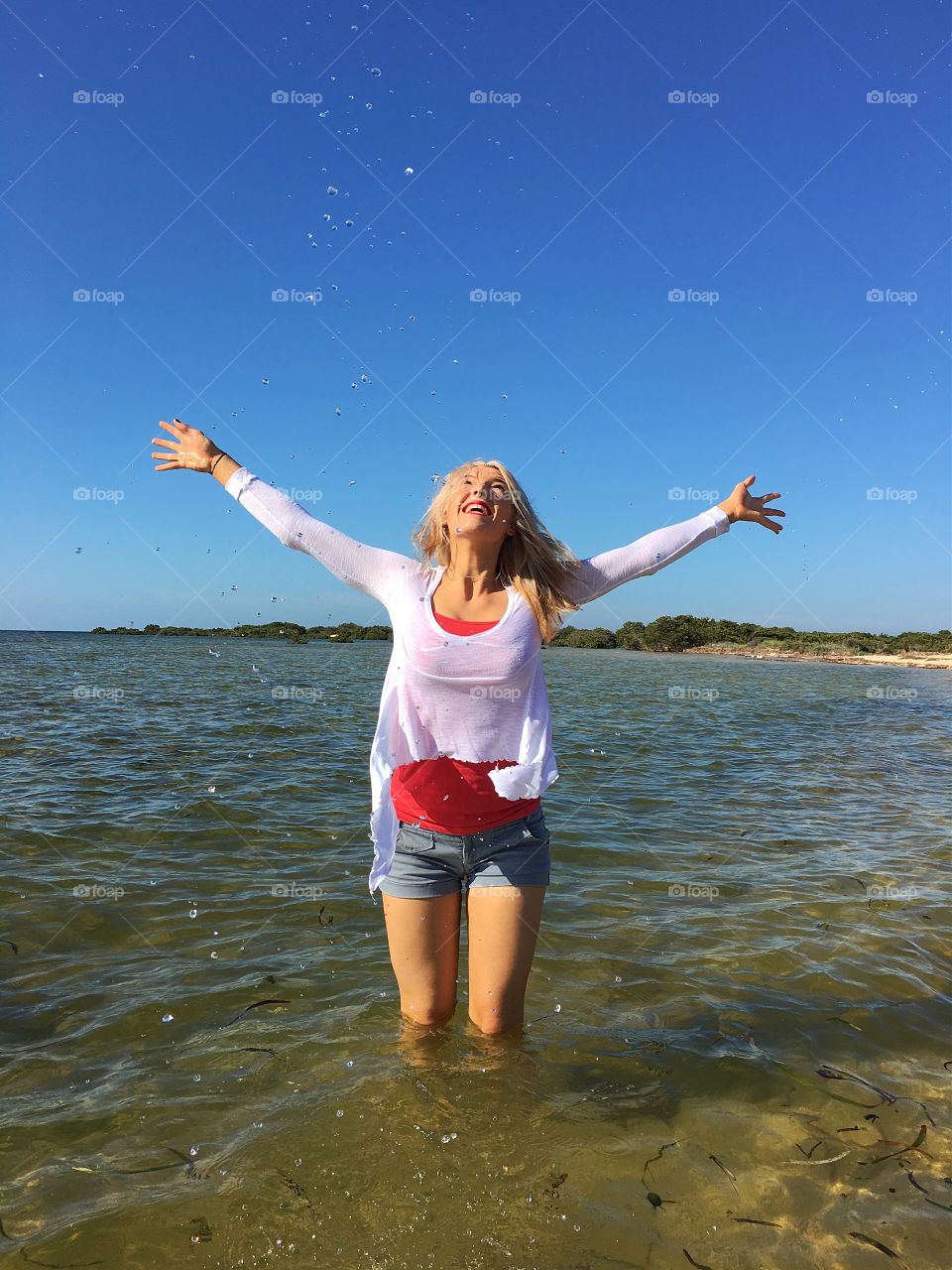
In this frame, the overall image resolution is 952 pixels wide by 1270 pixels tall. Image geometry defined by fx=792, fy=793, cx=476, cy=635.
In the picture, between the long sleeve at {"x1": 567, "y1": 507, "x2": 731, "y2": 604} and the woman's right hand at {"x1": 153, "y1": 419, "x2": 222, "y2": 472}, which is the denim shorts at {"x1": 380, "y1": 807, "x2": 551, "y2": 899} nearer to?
the long sleeve at {"x1": 567, "y1": 507, "x2": 731, "y2": 604}

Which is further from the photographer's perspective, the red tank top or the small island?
the small island

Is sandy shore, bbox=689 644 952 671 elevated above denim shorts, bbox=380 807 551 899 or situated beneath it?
situated beneath

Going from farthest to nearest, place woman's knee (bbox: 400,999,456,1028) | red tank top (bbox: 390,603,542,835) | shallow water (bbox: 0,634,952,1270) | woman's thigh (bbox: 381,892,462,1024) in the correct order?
woman's knee (bbox: 400,999,456,1028) → woman's thigh (bbox: 381,892,462,1024) → red tank top (bbox: 390,603,542,835) → shallow water (bbox: 0,634,952,1270)

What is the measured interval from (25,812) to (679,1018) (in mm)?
8034

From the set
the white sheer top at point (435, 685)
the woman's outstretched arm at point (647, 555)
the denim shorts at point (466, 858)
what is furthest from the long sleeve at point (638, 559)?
the denim shorts at point (466, 858)

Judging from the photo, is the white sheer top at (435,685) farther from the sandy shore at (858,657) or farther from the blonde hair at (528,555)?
the sandy shore at (858,657)

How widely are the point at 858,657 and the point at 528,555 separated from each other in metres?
76.8

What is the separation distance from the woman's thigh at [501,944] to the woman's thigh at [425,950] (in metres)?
0.11

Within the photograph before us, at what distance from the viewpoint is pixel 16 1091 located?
13.4 feet

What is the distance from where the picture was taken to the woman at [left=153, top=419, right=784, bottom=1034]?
3.71 meters

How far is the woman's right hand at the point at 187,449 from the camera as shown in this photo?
416cm

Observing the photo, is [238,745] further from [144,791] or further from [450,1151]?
[450,1151]

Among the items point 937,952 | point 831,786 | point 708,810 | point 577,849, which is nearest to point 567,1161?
point 937,952

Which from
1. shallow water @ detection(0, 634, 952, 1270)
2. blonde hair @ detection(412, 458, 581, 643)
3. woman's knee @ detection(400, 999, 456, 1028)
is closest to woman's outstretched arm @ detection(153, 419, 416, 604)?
blonde hair @ detection(412, 458, 581, 643)
